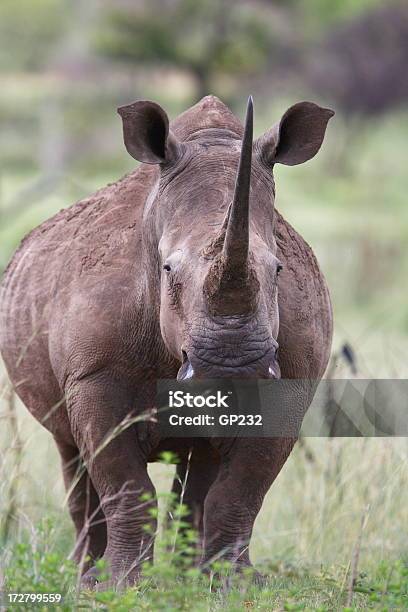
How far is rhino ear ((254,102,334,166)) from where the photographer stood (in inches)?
240

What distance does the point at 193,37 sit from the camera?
50562 millimetres

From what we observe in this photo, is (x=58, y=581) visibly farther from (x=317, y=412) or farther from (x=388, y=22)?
(x=388, y=22)

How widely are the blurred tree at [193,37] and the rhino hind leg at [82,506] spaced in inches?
1602

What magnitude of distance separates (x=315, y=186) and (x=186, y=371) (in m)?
33.1

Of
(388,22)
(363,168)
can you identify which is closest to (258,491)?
(363,168)

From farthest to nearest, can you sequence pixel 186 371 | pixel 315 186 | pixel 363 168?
pixel 363 168 < pixel 315 186 < pixel 186 371

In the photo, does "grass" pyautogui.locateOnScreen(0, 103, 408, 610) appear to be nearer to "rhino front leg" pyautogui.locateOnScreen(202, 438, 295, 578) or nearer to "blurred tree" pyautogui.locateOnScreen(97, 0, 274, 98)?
"rhino front leg" pyautogui.locateOnScreen(202, 438, 295, 578)

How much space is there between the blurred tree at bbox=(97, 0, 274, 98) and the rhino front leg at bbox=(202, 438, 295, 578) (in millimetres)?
41936

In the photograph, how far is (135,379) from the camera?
20.1ft

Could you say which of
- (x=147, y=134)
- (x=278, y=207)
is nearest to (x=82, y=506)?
(x=147, y=134)

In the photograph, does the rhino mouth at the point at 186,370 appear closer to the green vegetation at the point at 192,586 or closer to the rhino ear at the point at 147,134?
the green vegetation at the point at 192,586

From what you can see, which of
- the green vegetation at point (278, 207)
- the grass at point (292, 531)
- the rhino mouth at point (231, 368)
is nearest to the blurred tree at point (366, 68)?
the green vegetation at point (278, 207)
